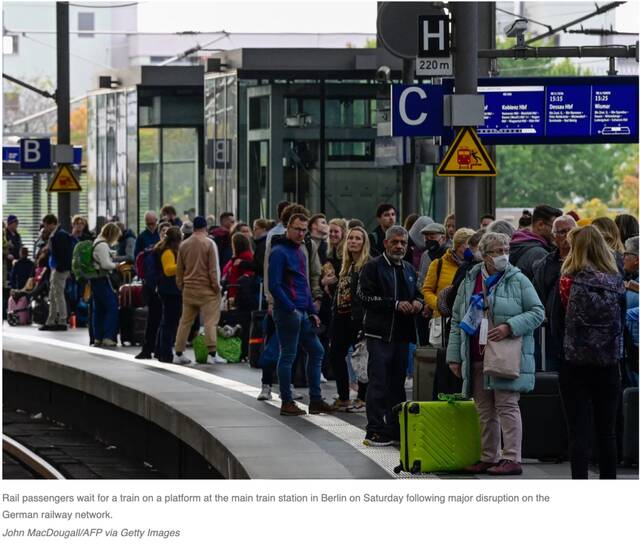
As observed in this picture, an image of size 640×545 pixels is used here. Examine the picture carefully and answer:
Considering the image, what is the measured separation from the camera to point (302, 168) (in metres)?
26.8

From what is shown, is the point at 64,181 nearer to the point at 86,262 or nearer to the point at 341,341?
the point at 86,262

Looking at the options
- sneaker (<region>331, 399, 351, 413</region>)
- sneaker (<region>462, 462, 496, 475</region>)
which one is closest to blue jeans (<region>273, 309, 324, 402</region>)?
sneaker (<region>331, 399, 351, 413</region>)

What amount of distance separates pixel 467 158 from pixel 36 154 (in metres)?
14.7

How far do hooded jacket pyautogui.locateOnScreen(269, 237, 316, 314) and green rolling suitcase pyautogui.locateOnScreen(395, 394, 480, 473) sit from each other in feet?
8.15

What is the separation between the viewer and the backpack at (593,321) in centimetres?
855

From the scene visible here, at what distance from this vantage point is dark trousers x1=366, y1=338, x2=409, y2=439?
11008 millimetres

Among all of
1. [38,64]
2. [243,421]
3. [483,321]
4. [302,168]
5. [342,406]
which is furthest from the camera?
[38,64]

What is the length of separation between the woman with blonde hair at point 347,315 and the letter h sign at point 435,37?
151 cm

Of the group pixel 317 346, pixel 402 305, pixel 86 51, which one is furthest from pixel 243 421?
pixel 86 51

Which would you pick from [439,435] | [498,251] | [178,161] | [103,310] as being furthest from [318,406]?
[178,161]

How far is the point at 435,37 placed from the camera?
1283 centimetres
